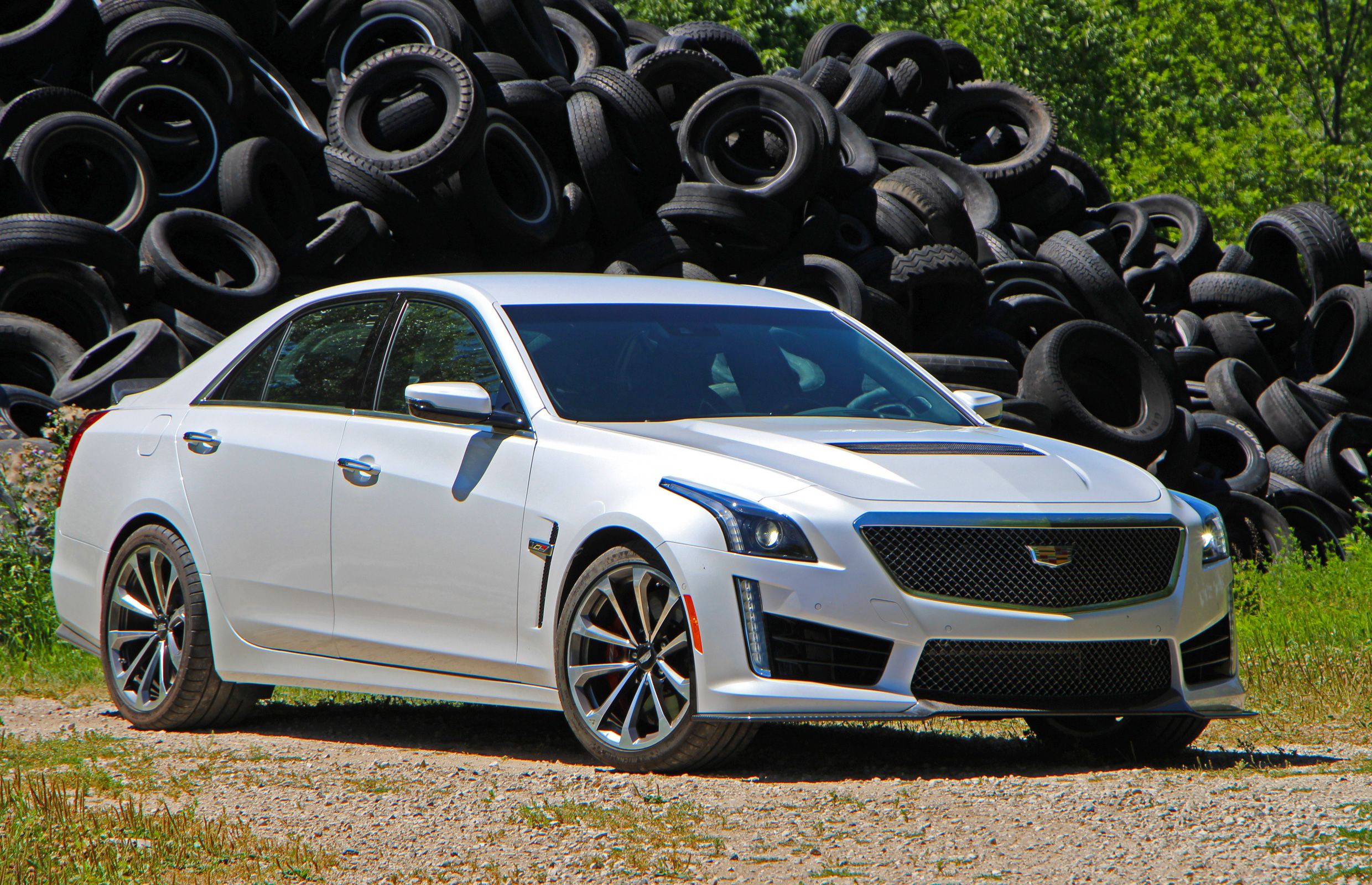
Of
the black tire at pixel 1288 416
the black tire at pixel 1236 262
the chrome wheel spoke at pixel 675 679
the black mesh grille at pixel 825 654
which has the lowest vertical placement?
the black tire at pixel 1288 416

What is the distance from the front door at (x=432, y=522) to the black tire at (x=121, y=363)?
563 centimetres

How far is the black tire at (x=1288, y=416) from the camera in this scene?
54.4ft

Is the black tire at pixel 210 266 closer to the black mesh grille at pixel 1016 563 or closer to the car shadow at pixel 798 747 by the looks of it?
the car shadow at pixel 798 747

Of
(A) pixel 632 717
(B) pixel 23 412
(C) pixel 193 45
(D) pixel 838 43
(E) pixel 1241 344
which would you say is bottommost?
(E) pixel 1241 344

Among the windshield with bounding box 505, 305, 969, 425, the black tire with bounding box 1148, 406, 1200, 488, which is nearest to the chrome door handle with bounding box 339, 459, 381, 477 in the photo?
the windshield with bounding box 505, 305, 969, 425

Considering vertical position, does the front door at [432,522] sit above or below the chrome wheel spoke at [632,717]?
above

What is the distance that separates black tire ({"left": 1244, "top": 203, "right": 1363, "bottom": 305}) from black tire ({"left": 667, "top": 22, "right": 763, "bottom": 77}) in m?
6.52

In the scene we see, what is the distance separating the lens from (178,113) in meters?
15.2

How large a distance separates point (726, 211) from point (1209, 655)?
9843 mm

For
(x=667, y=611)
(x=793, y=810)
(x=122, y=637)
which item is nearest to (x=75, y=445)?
(x=122, y=637)

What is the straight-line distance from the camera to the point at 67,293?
12484 millimetres

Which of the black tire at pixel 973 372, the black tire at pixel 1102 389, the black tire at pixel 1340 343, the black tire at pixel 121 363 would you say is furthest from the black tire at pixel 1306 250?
the black tire at pixel 121 363

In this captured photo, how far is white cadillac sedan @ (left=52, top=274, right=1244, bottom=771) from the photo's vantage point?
15.7 feet

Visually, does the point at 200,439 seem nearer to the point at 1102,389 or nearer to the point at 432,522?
the point at 432,522
